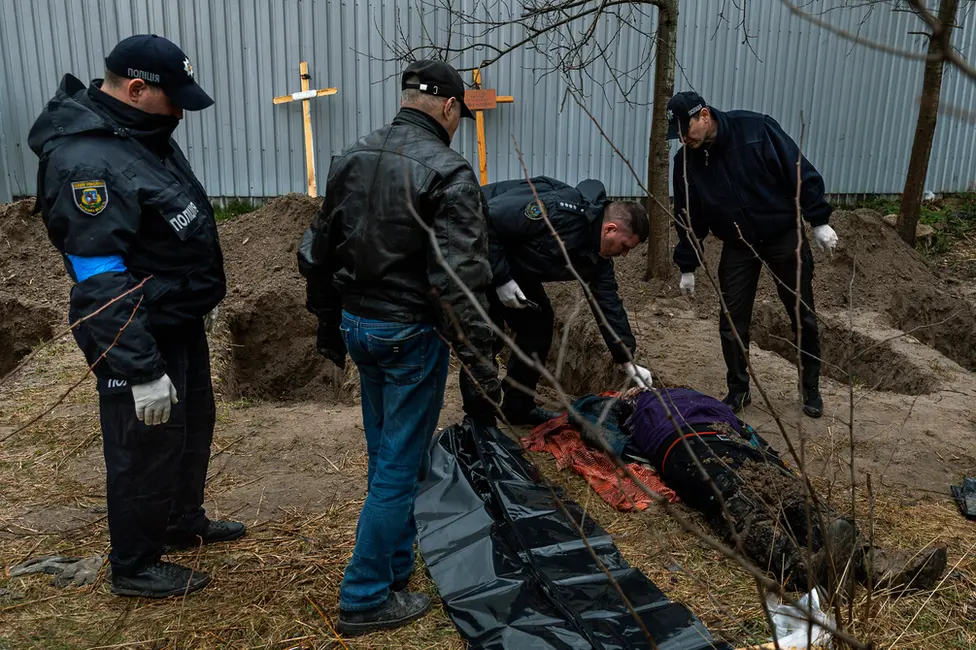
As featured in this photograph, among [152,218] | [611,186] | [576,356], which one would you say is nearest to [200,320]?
[152,218]

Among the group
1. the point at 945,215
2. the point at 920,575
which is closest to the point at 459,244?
the point at 920,575

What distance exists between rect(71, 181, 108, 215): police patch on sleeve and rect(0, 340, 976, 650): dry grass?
1369 millimetres

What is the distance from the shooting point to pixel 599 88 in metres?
10.2

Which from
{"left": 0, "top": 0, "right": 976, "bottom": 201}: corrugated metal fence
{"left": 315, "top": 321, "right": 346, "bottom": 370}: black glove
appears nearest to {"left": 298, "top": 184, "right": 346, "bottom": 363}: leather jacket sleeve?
{"left": 315, "top": 321, "right": 346, "bottom": 370}: black glove

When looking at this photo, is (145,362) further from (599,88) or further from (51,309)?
(599,88)

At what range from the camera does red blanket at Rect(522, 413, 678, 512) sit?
3.79m

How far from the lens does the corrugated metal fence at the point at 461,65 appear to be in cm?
880

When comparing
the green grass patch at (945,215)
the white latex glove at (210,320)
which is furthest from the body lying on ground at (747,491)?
the green grass patch at (945,215)

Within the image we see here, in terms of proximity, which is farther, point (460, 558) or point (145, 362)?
point (460, 558)

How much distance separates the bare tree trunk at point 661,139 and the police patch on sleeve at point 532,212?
8.45ft

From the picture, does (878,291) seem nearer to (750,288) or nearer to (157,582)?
(750,288)

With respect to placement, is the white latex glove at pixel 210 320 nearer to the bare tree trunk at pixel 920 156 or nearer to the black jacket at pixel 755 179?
the black jacket at pixel 755 179

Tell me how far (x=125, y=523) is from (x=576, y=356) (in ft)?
13.6

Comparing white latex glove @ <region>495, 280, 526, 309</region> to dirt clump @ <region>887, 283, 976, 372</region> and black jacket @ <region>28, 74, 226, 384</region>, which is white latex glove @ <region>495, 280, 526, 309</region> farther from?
dirt clump @ <region>887, 283, 976, 372</region>
